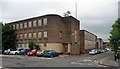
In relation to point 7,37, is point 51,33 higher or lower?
higher

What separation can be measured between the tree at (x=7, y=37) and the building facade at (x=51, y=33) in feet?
6.81

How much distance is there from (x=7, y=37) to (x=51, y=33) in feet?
51.7

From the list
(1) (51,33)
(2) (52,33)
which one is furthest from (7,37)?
(2) (52,33)

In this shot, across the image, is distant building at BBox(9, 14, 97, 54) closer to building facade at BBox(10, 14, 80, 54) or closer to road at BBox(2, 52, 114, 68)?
building facade at BBox(10, 14, 80, 54)

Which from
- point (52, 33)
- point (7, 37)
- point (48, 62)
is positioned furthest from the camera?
point (7, 37)

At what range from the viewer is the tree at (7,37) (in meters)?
36.7

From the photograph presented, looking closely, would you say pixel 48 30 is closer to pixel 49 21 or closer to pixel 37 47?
pixel 49 21

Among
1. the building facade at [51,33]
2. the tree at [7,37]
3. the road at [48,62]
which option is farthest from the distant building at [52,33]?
the road at [48,62]

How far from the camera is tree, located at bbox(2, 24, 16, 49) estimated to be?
3674 centimetres

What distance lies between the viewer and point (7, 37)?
120 feet

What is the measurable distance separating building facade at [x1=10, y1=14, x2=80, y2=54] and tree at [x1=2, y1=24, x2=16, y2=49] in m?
2.08

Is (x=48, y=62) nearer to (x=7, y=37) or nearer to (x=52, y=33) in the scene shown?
(x=52, y=33)

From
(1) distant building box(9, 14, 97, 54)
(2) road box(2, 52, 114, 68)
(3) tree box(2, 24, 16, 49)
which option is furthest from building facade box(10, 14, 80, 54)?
(2) road box(2, 52, 114, 68)

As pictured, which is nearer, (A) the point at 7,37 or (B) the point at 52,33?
(B) the point at 52,33
